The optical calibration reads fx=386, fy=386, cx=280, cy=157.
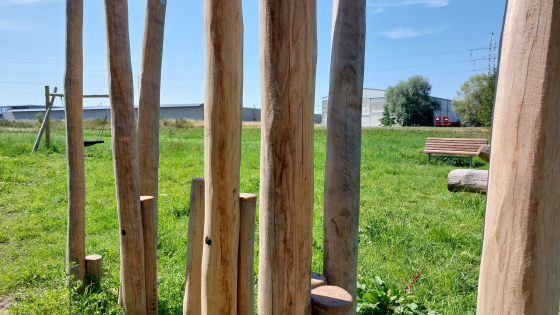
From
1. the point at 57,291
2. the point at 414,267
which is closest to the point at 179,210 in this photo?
the point at 57,291

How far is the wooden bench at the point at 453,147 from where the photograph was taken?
1201 centimetres

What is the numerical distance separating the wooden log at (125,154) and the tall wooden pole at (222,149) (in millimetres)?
1128

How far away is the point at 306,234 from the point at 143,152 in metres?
1.90

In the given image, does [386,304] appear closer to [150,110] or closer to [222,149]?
[222,149]

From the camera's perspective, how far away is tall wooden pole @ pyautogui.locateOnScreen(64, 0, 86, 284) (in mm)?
3080

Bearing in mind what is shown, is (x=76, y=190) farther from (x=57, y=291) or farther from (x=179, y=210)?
(x=179, y=210)

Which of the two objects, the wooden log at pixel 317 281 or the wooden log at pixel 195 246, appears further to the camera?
the wooden log at pixel 195 246

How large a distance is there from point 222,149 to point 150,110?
1.40 metres

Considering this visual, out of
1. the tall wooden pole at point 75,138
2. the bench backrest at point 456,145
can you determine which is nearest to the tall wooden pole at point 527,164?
the tall wooden pole at point 75,138

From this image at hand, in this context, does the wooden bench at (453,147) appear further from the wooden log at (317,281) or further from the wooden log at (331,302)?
the wooden log at (331,302)

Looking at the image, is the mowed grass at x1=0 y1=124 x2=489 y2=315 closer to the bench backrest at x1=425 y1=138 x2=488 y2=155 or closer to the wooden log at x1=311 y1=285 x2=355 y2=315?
the bench backrest at x1=425 y1=138 x2=488 y2=155

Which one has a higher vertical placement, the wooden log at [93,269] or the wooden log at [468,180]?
the wooden log at [468,180]

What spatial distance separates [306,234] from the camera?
5.00 feet

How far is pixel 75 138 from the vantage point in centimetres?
317
